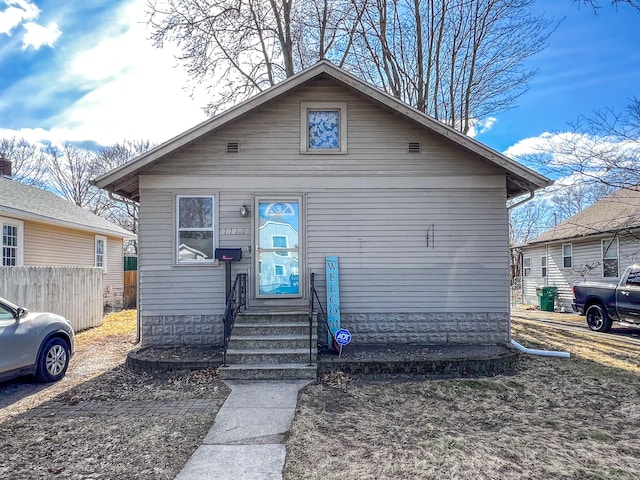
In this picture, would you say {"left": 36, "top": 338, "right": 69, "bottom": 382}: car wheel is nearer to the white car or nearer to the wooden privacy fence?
the white car

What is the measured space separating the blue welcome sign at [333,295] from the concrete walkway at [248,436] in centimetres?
165

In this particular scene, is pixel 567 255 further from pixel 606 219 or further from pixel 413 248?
pixel 413 248

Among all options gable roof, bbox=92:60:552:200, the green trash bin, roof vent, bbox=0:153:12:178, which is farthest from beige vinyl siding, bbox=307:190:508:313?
roof vent, bbox=0:153:12:178

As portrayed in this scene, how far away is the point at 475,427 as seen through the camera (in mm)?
4449

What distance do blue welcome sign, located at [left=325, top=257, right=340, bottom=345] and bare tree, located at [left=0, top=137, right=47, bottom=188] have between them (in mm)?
32274

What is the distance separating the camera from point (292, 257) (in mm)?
8023

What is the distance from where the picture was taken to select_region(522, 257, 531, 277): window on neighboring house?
801 inches

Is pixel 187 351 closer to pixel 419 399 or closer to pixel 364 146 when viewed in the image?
pixel 419 399

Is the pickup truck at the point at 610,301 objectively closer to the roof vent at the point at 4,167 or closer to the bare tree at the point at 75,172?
the roof vent at the point at 4,167

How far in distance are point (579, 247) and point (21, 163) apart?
3685 centimetres

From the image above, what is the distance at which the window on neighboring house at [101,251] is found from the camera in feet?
51.5

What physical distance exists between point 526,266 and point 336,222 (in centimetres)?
1634

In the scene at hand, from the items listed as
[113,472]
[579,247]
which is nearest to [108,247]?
[113,472]

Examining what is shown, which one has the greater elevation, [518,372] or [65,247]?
[65,247]
